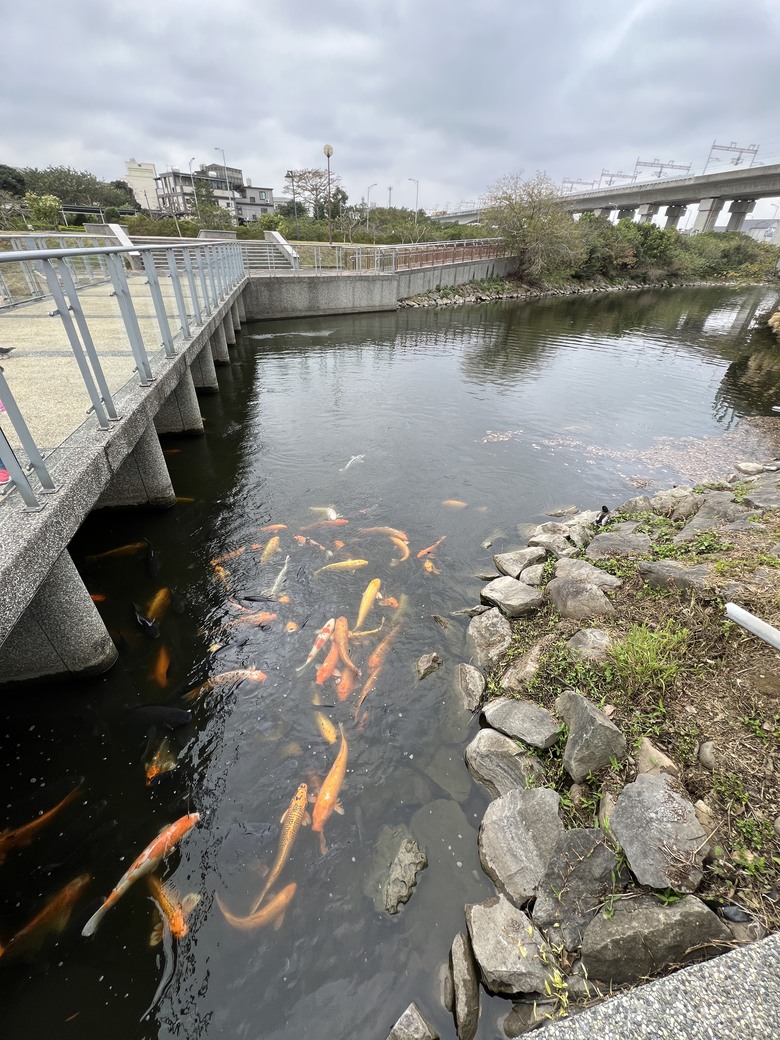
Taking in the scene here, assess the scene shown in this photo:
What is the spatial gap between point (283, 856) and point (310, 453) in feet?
28.3

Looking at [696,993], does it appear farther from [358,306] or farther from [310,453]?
[358,306]

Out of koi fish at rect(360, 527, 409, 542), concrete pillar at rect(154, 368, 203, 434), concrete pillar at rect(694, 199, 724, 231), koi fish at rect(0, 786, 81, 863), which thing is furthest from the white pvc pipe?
concrete pillar at rect(694, 199, 724, 231)

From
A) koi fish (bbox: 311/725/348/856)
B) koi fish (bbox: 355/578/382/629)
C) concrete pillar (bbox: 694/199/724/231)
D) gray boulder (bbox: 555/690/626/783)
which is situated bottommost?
koi fish (bbox: 355/578/382/629)

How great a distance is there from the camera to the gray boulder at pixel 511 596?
21.2ft

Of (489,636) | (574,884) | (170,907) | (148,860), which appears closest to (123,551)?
(148,860)

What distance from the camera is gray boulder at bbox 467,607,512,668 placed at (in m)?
5.94

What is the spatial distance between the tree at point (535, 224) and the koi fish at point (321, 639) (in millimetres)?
44179

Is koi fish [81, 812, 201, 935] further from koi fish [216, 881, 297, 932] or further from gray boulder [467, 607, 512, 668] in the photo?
gray boulder [467, 607, 512, 668]

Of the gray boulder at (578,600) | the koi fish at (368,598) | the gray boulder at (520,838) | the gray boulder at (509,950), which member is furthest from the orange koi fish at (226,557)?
the gray boulder at (509,950)

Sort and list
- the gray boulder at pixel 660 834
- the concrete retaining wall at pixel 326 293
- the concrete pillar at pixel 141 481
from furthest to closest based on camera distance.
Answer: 1. the concrete retaining wall at pixel 326 293
2. the concrete pillar at pixel 141 481
3. the gray boulder at pixel 660 834

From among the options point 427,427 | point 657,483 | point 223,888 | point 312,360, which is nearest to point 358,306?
point 312,360

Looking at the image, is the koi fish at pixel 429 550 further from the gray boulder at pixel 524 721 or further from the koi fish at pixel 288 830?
the koi fish at pixel 288 830

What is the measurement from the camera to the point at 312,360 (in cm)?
1897

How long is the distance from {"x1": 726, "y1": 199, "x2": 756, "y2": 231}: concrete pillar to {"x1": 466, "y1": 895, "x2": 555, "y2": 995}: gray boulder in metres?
91.8
